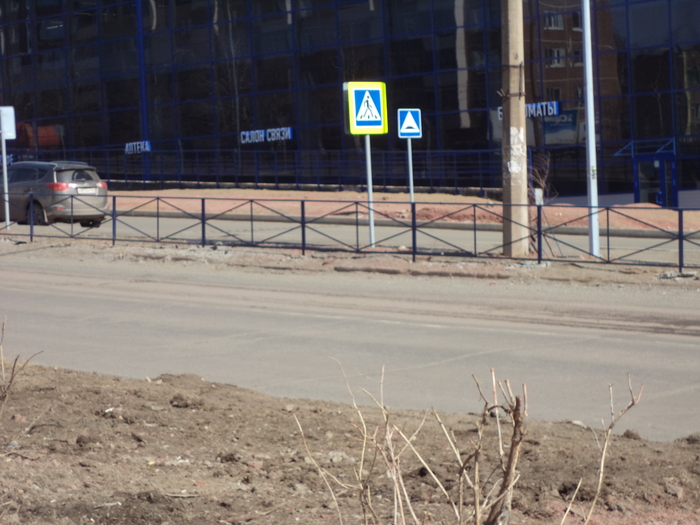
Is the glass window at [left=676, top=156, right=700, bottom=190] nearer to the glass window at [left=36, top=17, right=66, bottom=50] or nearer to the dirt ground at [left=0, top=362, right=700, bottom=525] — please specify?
the dirt ground at [left=0, top=362, right=700, bottom=525]

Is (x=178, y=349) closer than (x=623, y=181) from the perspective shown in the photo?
Yes

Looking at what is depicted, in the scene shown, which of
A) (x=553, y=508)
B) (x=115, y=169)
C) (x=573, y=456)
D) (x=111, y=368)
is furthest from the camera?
(x=115, y=169)

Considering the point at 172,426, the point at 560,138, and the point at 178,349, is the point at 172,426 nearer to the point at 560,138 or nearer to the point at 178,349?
the point at 178,349

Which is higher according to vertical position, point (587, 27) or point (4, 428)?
point (587, 27)

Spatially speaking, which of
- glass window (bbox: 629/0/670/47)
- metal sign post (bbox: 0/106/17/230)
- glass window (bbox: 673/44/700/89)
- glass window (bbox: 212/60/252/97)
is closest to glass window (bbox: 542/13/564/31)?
glass window (bbox: 629/0/670/47)

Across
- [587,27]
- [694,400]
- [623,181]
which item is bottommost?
[694,400]

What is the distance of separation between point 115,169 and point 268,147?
373 inches

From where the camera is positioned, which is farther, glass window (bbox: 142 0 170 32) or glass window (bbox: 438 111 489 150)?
glass window (bbox: 142 0 170 32)

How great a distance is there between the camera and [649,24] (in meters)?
30.4

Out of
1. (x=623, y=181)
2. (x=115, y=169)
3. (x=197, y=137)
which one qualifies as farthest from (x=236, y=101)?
(x=623, y=181)

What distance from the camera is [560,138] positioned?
3278cm

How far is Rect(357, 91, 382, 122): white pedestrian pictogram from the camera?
17.2 meters

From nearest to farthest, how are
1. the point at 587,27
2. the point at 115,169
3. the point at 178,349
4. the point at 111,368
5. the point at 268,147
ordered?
the point at 111,368 → the point at 178,349 → the point at 587,27 → the point at 268,147 → the point at 115,169

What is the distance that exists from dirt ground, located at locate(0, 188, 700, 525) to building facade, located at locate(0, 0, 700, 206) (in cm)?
2261
